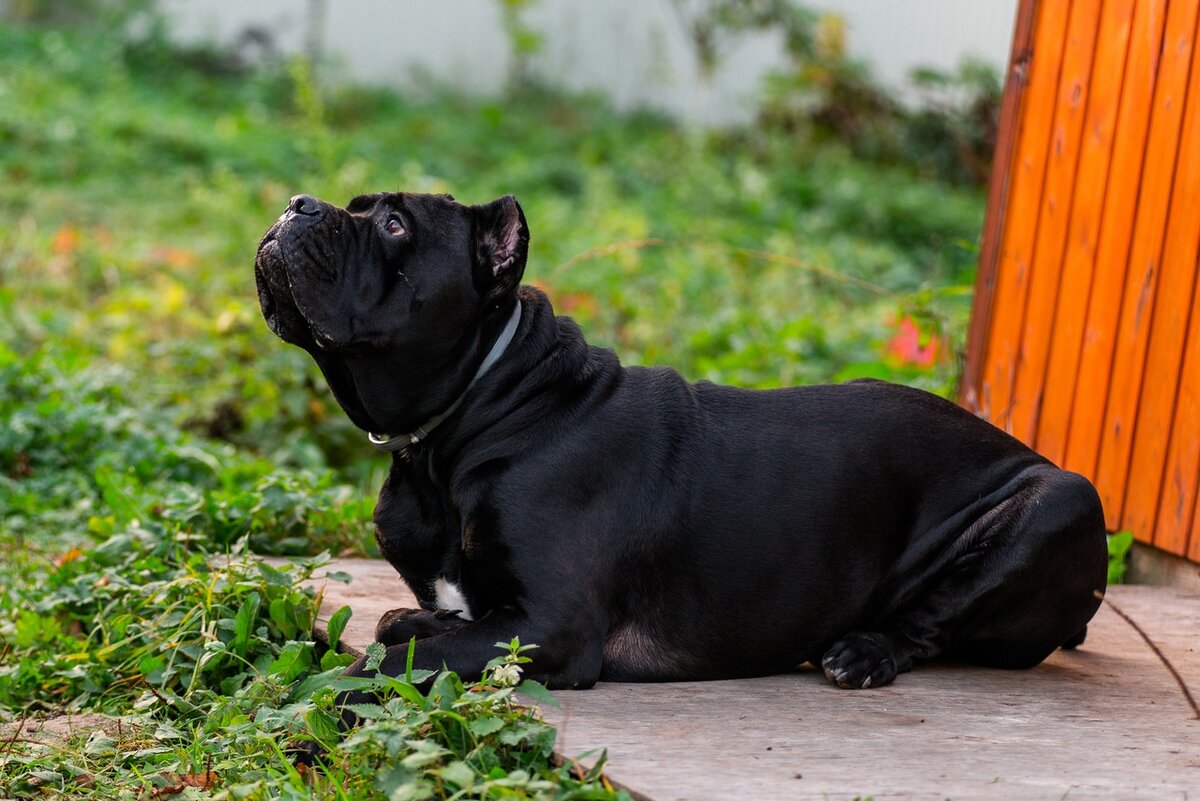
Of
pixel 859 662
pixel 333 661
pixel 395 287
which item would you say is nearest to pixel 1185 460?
pixel 859 662

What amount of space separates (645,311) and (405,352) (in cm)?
540

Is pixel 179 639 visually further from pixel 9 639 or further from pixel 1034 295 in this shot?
pixel 1034 295

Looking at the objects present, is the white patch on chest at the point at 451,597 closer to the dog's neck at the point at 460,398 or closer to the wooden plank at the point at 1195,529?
the dog's neck at the point at 460,398

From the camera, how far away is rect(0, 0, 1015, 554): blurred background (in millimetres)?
5734

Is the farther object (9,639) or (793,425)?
(9,639)

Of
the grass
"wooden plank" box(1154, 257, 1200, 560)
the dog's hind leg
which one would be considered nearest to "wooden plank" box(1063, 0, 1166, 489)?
"wooden plank" box(1154, 257, 1200, 560)

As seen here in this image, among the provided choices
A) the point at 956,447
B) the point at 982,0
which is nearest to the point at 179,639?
the point at 956,447

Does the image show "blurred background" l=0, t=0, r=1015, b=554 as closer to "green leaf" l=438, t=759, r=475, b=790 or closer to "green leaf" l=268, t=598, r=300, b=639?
"green leaf" l=268, t=598, r=300, b=639

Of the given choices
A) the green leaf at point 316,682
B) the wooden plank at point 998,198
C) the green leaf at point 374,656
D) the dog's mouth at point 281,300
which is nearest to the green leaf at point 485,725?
the green leaf at point 374,656

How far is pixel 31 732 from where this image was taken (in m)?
3.47

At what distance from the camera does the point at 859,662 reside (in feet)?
11.5

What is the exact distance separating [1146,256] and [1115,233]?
0.18 metres

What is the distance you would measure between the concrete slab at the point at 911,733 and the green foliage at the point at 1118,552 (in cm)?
87

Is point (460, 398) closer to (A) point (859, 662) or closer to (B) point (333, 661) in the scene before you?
(B) point (333, 661)
